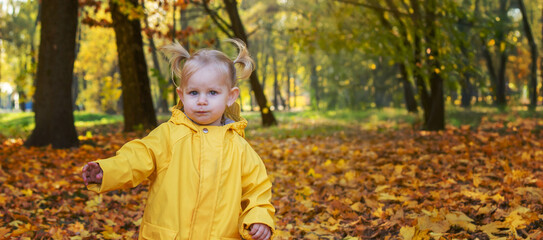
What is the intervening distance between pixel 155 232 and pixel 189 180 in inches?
11.9

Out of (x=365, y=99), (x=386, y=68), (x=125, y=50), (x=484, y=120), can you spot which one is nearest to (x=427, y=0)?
(x=484, y=120)

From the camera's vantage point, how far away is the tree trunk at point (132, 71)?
11469mm

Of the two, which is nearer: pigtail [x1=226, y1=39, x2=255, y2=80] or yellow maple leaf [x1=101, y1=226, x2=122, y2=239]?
pigtail [x1=226, y1=39, x2=255, y2=80]

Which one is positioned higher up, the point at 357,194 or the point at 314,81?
the point at 314,81

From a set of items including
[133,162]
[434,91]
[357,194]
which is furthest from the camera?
[434,91]

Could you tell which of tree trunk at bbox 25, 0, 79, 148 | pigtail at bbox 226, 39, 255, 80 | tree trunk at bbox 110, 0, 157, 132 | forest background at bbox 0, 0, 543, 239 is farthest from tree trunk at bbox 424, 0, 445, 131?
pigtail at bbox 226, 39, 255, 80

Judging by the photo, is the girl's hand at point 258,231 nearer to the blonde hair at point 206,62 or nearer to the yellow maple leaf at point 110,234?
the blonde hair at point 206,62

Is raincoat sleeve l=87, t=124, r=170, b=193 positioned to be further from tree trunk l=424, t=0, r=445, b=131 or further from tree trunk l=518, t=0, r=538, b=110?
tree trunk l=518, t=0, r=538, b=110

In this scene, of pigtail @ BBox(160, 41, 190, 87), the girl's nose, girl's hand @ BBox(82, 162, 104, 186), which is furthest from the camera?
pigtail @ BBox(160, 41, 190, 87)

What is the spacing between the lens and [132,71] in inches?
454

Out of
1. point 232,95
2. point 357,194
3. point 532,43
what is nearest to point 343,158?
point 357,194

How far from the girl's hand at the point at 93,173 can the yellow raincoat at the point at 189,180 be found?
78mm

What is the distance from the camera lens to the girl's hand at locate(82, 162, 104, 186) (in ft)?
7.35

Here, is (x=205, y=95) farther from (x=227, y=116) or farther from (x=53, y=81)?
(x=53, y=81)
